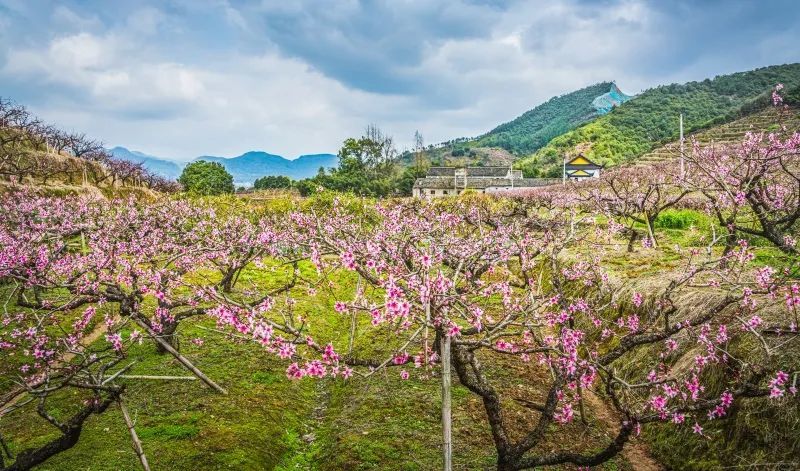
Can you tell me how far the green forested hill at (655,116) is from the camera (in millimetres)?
84500

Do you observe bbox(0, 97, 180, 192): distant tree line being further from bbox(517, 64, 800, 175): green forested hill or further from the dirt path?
bbox(517, 64, 800, 175): green forested hill

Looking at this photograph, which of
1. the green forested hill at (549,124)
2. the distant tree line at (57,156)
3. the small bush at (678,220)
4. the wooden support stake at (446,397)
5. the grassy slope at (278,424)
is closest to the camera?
the wooden support stake at (446,397)

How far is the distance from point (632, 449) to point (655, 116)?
103 meters

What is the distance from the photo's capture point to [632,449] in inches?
310

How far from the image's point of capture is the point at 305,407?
988 cm

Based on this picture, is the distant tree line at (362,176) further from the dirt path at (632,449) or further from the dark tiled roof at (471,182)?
the dirt path at (632,449)

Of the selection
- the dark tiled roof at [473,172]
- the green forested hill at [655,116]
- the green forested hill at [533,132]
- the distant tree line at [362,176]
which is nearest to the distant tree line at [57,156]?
the distant tree line at [362,176]

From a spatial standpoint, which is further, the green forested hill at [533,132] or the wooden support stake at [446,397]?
the green forested hill at [533,132]

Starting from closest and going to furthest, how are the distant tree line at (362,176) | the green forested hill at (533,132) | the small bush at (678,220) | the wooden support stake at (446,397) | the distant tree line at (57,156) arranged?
the wooden support stake at (446,397) → the small bush at (678,220) → the distant tree line at (57,156) → the distant tree line at (362,176) → the green forested hill at (533,132)

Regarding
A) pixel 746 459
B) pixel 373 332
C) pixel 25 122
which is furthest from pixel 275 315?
pixel 25 122

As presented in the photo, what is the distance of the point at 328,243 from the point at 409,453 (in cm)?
447

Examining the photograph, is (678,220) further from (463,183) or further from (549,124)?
(549,124)

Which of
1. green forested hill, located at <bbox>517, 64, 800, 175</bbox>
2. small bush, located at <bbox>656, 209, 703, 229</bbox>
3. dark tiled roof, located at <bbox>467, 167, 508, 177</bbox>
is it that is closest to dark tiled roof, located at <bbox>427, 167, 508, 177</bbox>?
dark tiled roof, located at <bbox>467, 167, 508, 177</bbox>

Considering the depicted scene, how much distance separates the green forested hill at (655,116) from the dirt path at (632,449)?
263 ft
